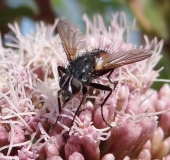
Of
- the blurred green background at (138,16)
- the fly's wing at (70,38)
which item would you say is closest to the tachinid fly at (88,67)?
the fly's wing at (70,38)

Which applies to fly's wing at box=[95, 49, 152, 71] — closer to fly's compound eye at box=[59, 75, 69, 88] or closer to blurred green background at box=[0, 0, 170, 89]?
fly's compound eye at box=[59, 75, 69, 88]

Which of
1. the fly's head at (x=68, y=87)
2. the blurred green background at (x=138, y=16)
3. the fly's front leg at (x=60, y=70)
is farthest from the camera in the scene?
the blurred green background at (x=138, y=16)

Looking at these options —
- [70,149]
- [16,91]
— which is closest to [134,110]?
[70,149]

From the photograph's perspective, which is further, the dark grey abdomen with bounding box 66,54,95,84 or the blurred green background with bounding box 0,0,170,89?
the blurred green background with bounding box 0,0,170,89

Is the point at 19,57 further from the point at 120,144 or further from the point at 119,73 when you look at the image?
the point at 120,144

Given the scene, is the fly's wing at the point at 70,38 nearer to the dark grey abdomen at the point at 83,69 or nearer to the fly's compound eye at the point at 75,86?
the dark grey abdomen at the point at 83,69

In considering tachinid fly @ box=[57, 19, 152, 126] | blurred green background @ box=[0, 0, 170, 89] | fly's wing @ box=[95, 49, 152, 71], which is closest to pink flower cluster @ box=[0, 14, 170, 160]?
tachinid fly @ box=[57, 19, 152, 126]

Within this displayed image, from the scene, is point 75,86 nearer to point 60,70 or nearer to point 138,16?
point 60,70
